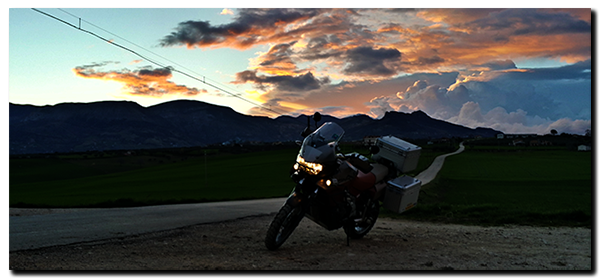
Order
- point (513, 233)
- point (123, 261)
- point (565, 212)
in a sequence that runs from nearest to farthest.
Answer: point (123, 261)
point (513, 233)
point (565, 212)

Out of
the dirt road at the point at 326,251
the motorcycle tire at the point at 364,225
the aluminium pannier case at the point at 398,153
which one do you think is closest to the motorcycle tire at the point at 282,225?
the dirt road at the point at 326,251

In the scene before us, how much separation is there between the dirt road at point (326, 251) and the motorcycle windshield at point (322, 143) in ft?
5.79

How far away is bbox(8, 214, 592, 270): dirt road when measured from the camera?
7.00m

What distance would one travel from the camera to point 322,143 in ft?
27.3

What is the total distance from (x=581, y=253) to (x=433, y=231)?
3.31 meters

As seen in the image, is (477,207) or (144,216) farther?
(477,207)

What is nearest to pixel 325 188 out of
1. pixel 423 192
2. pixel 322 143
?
pixel 322 143

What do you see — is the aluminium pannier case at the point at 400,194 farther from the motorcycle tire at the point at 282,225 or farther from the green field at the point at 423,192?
the motorcycle tire at the point at 282,225

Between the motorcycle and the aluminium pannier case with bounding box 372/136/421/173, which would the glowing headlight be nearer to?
the motorcycle

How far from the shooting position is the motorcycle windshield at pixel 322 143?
26.2 ft
